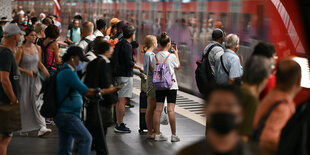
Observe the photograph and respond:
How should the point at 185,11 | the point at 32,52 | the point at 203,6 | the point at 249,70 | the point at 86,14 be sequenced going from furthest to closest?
1. the point at 86,14
2. the point at 185,11
3. the point at 203,6
4. the point at 32,52
5. the point at 249,70

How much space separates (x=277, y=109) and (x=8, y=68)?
11.2 feet

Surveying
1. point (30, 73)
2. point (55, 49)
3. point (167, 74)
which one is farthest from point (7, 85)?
point (55, 49)

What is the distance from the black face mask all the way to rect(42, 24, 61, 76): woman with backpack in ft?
21.5

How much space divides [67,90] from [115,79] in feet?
10.3

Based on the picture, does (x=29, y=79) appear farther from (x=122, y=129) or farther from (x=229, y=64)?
(x=229, y=64)

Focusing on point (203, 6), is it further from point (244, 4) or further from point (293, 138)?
point (293, 138)

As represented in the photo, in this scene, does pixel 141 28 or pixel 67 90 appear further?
pixel 141 28

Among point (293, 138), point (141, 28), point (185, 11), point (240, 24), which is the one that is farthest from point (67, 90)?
point (141, 28)

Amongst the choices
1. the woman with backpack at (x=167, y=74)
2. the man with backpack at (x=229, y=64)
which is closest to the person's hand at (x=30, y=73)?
the woman with backpack at (x=167, y=74)

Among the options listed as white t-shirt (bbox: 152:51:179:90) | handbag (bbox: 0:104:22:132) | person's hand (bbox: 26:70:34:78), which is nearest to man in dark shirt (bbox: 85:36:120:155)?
handbag (bbox: 0:104:22:132)

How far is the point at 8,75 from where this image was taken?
6348mm

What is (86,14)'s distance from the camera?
30859 millimetres

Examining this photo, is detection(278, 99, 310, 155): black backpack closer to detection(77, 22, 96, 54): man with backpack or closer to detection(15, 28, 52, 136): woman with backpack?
detection(15, 28, 52, 136): woman with backpack

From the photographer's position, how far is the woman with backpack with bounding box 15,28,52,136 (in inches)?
308
